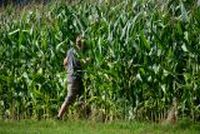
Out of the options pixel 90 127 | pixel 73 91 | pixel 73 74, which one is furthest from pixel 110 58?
pixel 90 127

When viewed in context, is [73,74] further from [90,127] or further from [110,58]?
[90,127]

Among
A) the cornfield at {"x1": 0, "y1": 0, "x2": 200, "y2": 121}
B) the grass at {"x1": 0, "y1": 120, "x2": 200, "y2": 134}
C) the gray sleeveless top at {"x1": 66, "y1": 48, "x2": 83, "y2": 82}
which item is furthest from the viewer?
the gray sleeveless top at {"x1": 66, "y1": 48, "x2": 83, "y2": 82}

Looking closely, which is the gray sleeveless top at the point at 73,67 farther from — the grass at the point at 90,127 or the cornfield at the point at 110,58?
the grass at the point at 90,127

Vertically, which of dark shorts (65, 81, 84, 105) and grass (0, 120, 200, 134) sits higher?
dark shorts (65, 81, 84, 105)

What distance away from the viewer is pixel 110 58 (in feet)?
45.9

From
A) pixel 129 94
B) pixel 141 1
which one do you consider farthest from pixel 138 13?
pixel 129 94

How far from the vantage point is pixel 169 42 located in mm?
13234

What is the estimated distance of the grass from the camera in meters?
12.5

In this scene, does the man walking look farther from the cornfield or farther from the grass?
the grass

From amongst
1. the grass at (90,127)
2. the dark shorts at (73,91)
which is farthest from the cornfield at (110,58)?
the grass at (90,127)

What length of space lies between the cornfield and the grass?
55 cm

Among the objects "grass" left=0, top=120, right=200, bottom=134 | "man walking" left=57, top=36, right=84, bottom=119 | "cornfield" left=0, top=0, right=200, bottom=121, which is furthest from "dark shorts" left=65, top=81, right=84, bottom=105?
"grass" left=0, top=120, right=200, bottom=134

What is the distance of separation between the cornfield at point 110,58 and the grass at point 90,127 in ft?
1.79

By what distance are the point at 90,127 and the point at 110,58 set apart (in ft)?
5.06
